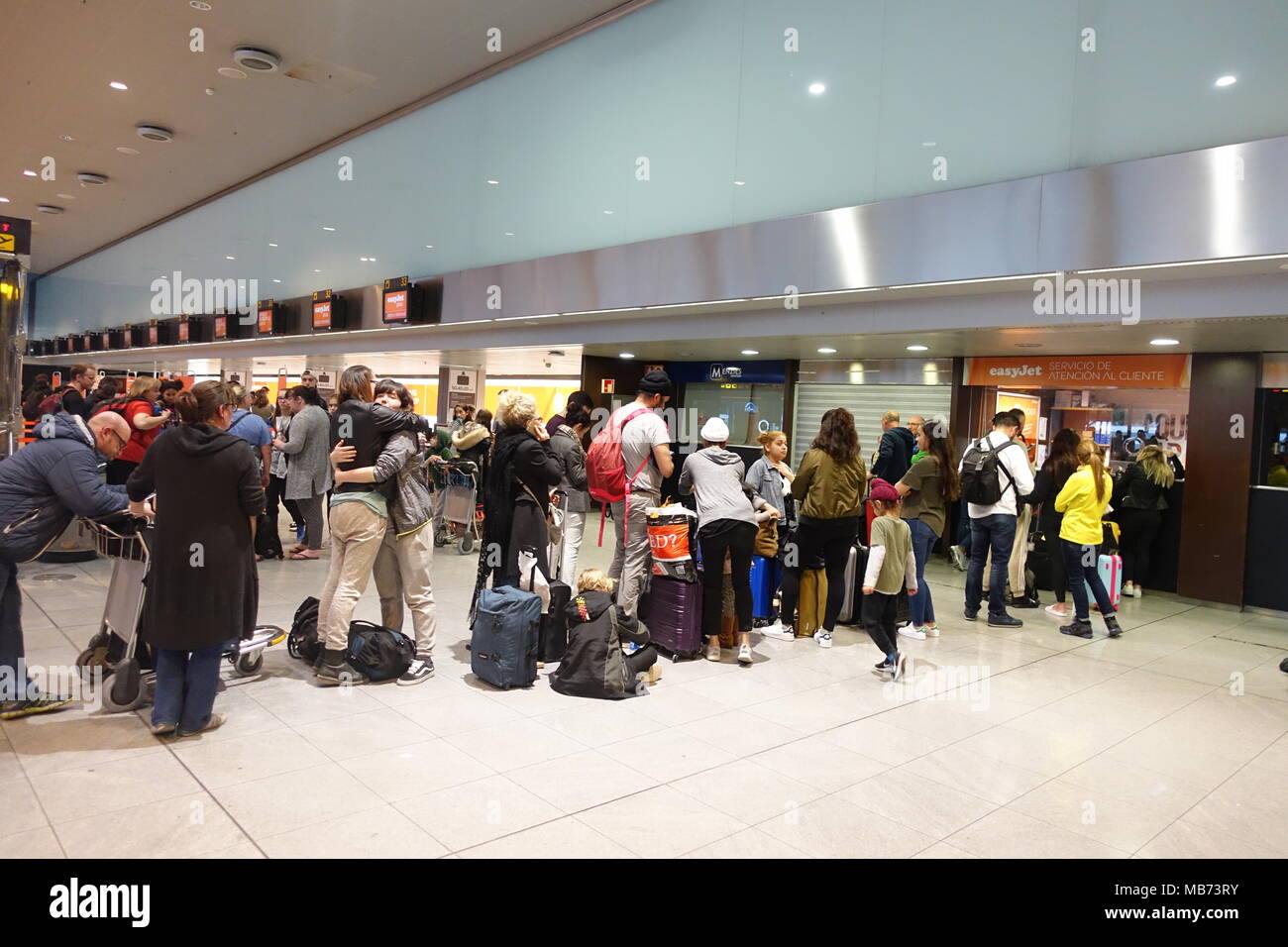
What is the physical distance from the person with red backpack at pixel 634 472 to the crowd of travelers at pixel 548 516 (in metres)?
0.02

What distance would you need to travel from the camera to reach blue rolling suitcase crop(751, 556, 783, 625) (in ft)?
22.5

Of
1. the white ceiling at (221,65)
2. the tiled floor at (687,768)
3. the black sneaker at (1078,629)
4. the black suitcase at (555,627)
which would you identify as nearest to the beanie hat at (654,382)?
the black suitcase at (555,627)

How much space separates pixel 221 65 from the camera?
40.3 ft

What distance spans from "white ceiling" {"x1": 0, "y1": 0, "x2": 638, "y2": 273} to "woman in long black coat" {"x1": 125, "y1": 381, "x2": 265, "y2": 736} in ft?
27.0

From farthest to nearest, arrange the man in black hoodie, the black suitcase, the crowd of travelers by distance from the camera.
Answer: the man in black hoodie
the black suitcase
the crowd of travelers

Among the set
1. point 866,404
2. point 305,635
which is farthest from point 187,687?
point 866,404

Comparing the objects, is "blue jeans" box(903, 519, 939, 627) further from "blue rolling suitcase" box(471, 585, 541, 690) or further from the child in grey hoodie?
"blue rolling suitcase" box(471, 585, 541, 690)

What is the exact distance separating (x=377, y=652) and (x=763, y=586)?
3.26 metres

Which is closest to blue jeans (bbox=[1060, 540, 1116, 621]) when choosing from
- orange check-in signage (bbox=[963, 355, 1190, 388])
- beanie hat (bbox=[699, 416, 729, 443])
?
orange check-in signage (bbox=[963, 355, 1190, 388])

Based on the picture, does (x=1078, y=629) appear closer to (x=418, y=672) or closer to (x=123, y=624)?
(x=418, y=672)

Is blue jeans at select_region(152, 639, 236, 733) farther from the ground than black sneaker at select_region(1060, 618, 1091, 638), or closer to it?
farther from the ground

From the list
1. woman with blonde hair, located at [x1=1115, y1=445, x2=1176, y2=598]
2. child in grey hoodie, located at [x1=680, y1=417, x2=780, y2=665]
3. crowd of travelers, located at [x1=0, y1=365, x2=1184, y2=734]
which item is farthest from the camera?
woman with blonde hair, located at [x1=1115, y1=445, x2=1176, y2=598]

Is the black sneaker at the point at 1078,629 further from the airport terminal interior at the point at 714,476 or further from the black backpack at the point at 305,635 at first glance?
the black backpack at the point at 305,635

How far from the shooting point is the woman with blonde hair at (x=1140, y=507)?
8.74 m
